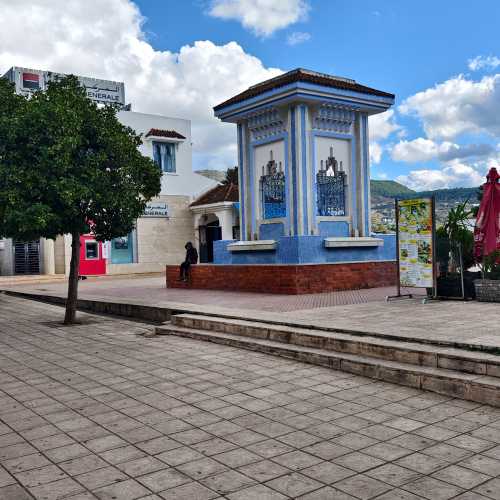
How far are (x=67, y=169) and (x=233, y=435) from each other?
7.65 metres

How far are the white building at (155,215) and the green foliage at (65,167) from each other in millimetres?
20603

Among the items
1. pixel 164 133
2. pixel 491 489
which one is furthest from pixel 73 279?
pixel 164 133

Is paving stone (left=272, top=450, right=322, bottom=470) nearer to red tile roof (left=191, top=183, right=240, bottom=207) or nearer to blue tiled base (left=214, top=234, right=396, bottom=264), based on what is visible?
blue tiled base (left=214, top=234, right=396, bottom=264)

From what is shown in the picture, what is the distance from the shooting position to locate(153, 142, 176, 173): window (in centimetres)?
3416

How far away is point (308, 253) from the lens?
1552cm

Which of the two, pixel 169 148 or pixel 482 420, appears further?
pixel 169 148

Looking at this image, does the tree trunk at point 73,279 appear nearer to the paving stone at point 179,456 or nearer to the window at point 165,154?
the paving stone at point 179,456

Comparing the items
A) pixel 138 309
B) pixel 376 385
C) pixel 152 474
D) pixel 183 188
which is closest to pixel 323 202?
pixel 138 309

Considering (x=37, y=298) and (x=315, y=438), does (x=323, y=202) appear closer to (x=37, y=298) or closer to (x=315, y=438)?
(x=37, y=298)

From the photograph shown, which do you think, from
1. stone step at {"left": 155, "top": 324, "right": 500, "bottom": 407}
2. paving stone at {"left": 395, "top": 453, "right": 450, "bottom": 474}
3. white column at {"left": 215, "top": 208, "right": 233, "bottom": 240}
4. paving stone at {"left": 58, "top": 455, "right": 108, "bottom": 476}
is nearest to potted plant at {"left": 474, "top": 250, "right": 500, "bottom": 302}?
stone step at {"left": 155, "top": 324, "right": 500, "bottom": 407}

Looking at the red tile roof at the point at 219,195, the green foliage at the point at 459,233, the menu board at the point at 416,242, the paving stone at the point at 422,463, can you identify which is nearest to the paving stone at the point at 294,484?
the paving stone at the point at 422,463

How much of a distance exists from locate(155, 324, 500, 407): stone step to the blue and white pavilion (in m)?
7.63

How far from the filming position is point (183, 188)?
35.1 metres

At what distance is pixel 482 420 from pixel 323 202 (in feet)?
39.1
